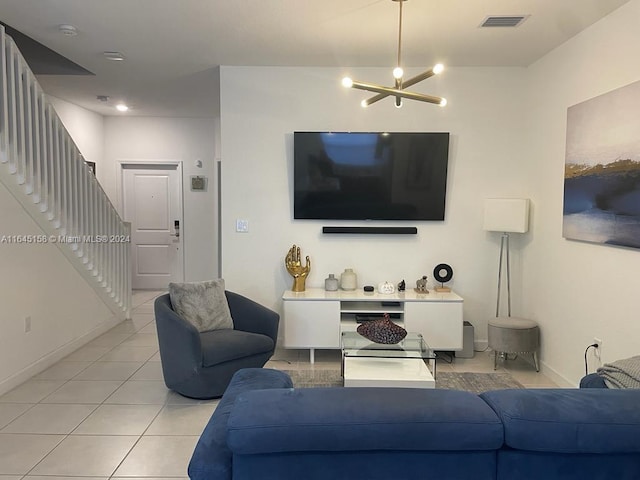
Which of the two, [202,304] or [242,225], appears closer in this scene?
[202,304]

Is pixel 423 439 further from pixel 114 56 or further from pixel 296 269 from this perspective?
pixel 114 56

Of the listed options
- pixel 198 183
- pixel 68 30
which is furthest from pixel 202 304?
pixel 198 183

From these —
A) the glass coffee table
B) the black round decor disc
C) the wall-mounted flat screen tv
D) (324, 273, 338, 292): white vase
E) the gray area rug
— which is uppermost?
the wall-mounted flat screen tv

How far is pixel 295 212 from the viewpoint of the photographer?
4617 mm

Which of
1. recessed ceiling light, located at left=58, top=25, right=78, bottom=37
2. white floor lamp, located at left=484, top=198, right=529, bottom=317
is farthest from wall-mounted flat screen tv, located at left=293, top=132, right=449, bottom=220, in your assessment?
recessed ceiling light, located at left=58, top=25, right=78, bottom=37

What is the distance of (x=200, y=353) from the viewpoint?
11.0 feet

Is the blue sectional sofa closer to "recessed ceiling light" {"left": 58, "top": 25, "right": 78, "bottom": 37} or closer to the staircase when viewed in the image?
the staircase

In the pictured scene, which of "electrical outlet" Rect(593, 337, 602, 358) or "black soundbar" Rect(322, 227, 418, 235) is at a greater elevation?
"black soundbar" Rect(322, 227, 418, 235)

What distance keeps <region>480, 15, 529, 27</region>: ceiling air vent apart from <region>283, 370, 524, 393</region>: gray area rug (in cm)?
275

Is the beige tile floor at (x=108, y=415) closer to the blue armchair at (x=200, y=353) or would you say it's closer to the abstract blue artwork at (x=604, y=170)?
the blue armchair at (x=200, y=353)

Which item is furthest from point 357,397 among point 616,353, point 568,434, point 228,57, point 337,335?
point 228,57

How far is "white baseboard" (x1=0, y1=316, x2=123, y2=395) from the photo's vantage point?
3639mm

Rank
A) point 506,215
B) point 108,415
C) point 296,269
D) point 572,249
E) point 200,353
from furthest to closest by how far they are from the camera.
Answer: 1. point 296,269
2. point 506,215
3. point 572,249
4. point 200,353
5. point 108,415

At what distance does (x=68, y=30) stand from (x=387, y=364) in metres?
3.42
